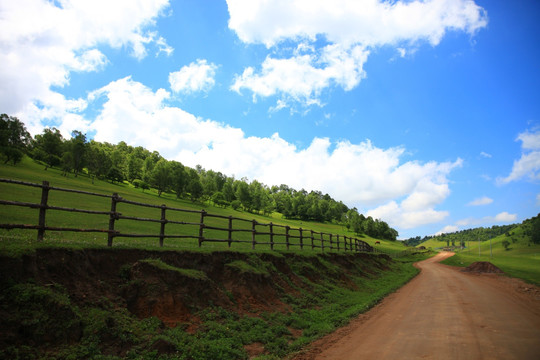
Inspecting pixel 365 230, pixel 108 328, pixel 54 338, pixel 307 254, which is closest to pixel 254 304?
pixel 108 328

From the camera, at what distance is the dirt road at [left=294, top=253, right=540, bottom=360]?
21.7ft

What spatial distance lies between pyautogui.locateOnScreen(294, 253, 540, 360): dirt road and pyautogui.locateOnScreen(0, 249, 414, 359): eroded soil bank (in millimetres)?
1156

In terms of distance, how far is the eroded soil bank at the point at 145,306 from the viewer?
212 inches

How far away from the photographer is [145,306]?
7.48 m

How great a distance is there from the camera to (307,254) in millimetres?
18203

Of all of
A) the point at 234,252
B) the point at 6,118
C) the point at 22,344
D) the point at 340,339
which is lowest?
the point at 340,339

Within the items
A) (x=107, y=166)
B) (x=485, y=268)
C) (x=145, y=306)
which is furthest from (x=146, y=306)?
(x=107, y=166)

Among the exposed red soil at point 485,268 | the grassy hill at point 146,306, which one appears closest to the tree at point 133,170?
the exposed red soil at point 485,268

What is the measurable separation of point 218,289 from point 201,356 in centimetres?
347

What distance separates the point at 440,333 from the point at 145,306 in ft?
27.3

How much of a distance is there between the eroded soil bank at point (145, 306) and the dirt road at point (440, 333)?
116 centimetres

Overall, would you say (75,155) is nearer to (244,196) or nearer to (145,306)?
(244,196)

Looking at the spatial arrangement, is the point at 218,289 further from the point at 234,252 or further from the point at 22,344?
the point at 22,344

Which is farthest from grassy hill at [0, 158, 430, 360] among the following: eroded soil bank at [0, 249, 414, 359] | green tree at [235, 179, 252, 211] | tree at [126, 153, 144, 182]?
tree at [126, 153, 144, 182]
